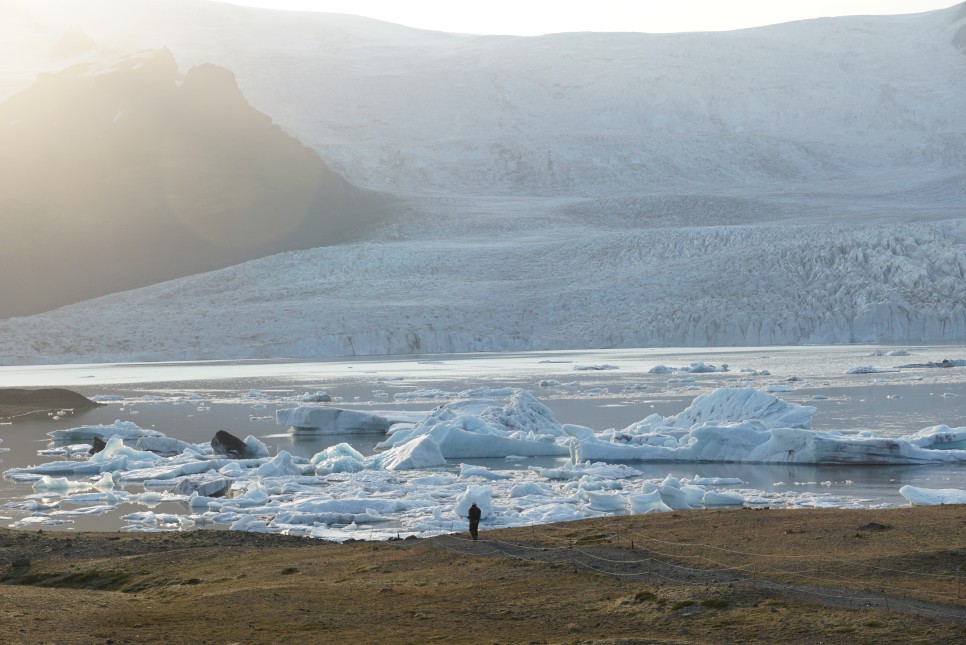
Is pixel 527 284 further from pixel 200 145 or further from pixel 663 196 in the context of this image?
pixel 200 145

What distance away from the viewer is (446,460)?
647 inches

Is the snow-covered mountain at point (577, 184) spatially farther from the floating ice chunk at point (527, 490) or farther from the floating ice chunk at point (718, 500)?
the floating ice chunk at point (718, 500)

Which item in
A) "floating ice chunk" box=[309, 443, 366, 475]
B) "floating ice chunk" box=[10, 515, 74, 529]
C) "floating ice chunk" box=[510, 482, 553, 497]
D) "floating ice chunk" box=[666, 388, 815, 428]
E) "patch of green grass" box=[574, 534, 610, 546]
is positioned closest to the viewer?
"patch of green grass" box=[574, 534, 610, 546]

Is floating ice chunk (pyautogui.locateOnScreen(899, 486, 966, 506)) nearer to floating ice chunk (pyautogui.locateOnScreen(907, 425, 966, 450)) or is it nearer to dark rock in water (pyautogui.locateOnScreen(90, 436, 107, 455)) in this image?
floating ice chunk (pyautogui.locateOnScreen(907, 425, 966, 450))

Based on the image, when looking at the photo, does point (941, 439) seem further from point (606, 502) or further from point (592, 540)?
point (592, 540)

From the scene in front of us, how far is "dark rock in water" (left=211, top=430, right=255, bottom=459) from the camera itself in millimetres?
16266

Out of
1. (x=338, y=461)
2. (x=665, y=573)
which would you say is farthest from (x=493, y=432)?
(x=665, y=573)

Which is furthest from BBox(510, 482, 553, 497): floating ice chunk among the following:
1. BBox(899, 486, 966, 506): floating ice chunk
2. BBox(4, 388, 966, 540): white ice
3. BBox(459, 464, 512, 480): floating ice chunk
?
BBox(899, 486, 966, 506): floating ice chunk

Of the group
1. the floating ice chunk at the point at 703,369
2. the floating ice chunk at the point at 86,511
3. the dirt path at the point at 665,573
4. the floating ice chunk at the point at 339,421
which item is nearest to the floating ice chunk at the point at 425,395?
the floating ice chunk at the point at 339,421

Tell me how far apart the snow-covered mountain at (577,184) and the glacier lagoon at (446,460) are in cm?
448

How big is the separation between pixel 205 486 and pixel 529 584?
6.93m

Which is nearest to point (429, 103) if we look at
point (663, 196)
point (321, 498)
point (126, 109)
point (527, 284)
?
point (126, 109)

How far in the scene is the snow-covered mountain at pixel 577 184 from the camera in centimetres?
3947

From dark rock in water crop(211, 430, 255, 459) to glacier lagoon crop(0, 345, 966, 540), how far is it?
753 mm
